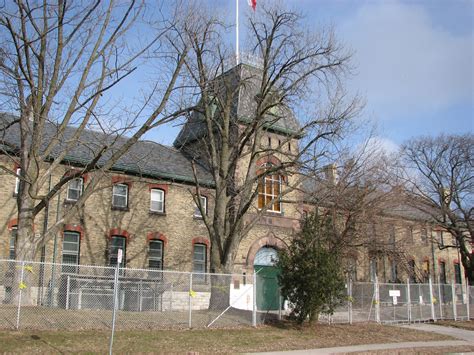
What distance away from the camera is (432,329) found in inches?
891

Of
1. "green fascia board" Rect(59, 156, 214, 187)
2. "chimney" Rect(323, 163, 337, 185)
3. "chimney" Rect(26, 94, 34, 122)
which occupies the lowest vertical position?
"chimney" Rect(323, 163, 337, 185)

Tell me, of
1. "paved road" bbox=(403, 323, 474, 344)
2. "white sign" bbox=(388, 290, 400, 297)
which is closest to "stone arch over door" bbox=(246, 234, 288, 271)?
"white sign" bbox=(388, 290, 400, 297)

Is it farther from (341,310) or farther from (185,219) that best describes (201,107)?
(341,310)

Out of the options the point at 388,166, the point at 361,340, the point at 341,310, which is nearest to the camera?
the point at 361,340

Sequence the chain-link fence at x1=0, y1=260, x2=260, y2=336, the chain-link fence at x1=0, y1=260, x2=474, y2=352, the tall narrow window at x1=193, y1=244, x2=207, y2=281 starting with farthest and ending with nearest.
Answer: the tall narrow window at x1=193, y1=244, x2=207, y2=281 < the chain-link fence at x1=0, y1=260, x2=474, y2=352 < the chain-link fence at x1=0, y1=260, x2=260, y2=336

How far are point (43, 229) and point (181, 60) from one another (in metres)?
9.89

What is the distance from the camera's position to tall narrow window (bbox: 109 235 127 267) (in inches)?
965

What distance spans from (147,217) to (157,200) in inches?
47.9

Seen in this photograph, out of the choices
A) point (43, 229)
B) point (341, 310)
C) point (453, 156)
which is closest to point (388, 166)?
Answer: point (341, 310)

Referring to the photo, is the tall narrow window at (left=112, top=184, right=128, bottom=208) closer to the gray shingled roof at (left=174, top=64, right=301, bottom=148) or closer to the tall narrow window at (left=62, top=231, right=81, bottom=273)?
the tall narrow window at (left=62, top=231, right=81, bottom=273)

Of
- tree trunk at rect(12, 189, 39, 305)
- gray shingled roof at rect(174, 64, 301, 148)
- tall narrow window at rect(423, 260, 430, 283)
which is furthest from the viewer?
tall narrow window at rect(423, 260, 430, 283)

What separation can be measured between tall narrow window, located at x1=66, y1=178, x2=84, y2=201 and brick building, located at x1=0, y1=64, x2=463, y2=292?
4 centimetres

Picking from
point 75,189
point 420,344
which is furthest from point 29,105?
point 420,344

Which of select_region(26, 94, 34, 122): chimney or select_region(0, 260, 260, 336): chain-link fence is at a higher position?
select_region(26, 94, 34, 122): chimney
